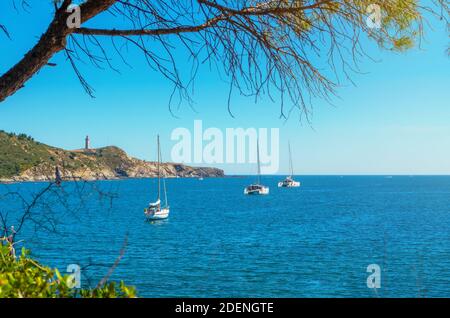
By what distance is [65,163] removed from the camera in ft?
76.8

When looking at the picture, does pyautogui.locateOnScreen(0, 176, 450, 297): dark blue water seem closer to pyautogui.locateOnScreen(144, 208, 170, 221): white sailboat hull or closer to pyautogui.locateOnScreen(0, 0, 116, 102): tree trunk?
pyautogui.locateOnScreen(144, 208, 170, 221): white sailboat hull

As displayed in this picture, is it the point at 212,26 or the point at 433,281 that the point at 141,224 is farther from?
the point at 212,26

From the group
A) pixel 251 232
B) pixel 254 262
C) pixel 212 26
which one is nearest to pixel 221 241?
pixel 251 232

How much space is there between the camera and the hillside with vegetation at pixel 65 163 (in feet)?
12.5
